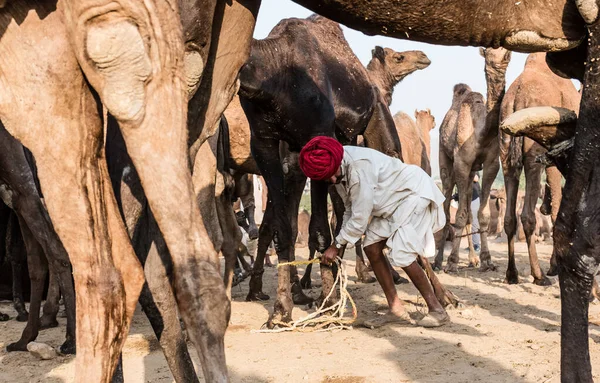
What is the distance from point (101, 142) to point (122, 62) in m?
0.49

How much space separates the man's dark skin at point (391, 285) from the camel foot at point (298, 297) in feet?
3.94

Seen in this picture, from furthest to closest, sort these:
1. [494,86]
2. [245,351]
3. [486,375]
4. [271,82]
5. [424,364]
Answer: [494,86] → [271,82] → [245,351] → [424,364] → [486,375]

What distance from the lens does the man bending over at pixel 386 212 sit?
6.93 meters

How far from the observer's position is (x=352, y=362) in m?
5.56

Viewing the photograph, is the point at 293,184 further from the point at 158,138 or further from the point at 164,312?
the point at 158,138

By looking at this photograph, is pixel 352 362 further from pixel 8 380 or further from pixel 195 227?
pixel 195 227

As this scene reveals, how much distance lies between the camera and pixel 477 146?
12.1m

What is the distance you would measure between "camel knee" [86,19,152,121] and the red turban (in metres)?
4.16

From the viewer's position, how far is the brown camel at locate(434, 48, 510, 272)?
1066cm

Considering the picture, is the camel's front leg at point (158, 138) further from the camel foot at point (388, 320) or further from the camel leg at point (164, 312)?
the camel foot at point (388, 320)

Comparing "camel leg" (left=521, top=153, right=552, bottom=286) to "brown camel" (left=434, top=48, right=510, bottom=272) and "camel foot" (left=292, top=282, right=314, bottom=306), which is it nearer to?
"brown camel" (left=434, top=48, right=510, bottom=272)

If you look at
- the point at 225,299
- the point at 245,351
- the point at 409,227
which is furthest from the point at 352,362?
the point at 225,299

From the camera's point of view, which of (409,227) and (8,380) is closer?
(8,380)

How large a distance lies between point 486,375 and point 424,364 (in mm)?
527
